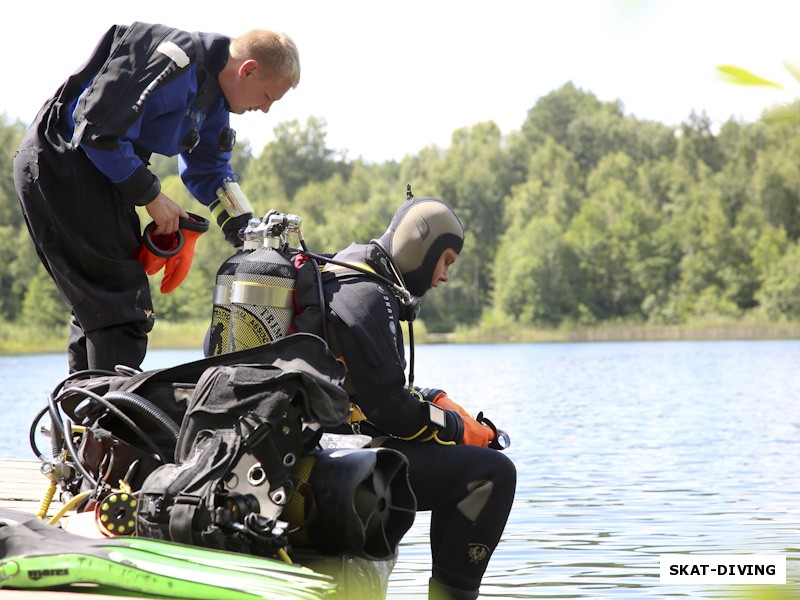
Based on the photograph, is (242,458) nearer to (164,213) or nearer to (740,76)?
(164,213)

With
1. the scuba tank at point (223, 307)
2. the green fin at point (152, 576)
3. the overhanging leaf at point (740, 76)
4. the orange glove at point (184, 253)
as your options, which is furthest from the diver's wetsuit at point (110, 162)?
the overhanging leaf at point (740, 76)

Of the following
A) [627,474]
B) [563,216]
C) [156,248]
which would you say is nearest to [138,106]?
[156,248]

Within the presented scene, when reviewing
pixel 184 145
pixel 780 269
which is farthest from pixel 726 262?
pixel 184 145

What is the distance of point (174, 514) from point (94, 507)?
0.43 m

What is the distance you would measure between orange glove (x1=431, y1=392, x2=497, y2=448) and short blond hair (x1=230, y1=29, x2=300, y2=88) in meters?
1.07

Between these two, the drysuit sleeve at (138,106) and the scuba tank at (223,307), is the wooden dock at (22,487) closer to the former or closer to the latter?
the scuba tank at (223,307)

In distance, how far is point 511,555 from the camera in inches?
244

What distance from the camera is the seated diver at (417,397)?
2934 millimetres

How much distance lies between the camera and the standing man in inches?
125

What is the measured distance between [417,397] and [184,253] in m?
1.03

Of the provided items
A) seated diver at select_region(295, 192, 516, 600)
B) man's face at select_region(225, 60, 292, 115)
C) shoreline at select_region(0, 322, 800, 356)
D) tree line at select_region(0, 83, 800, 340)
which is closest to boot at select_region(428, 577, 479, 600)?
seated diver at select_region(295, 192, 516, 600)

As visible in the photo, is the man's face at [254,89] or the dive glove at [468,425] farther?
the man's face at [254,89]

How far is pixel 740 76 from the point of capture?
0.67 m

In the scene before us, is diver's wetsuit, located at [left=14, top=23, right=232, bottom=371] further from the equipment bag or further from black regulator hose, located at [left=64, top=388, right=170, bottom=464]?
the equipment bag
